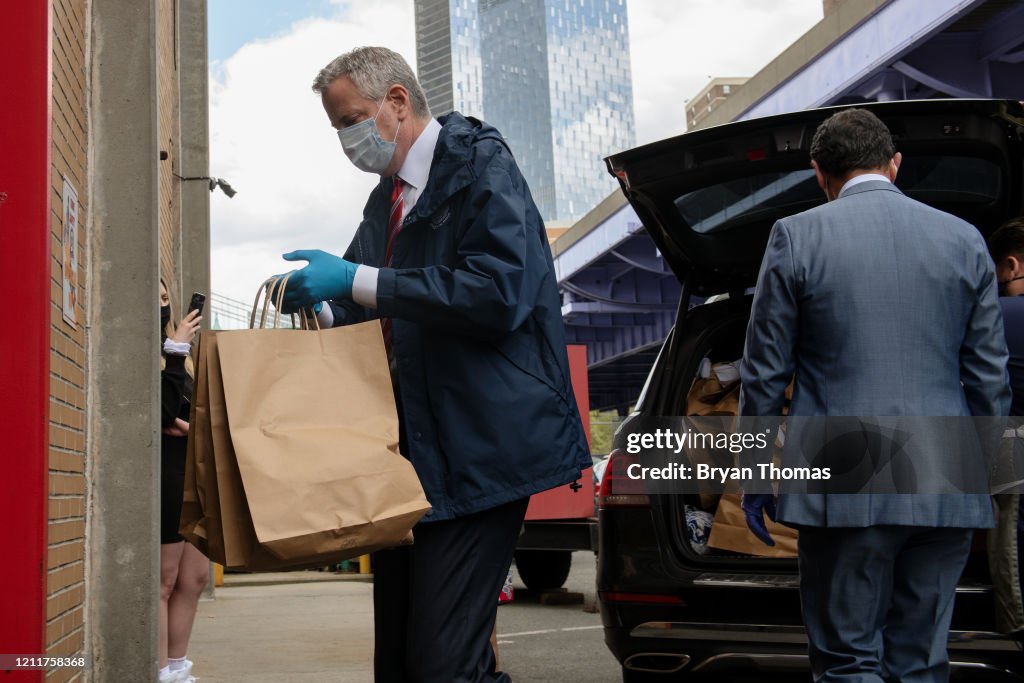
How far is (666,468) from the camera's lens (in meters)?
4.93

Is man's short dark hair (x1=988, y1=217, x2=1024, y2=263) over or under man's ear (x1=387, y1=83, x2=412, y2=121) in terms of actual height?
under

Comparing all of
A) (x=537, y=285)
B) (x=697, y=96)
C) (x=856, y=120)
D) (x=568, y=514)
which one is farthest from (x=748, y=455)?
(x=697, y=96)

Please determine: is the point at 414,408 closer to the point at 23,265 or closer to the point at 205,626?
the point at 23,265

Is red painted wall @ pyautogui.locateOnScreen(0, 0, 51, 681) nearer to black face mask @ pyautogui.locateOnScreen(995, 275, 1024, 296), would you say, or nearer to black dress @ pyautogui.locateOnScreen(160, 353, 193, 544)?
black dress @ pyautogui.locateOnScreen(160, 353, 193, 544)

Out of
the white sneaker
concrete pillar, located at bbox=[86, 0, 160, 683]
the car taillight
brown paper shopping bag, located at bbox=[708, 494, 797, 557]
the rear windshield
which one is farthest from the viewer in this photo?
the white sneaker

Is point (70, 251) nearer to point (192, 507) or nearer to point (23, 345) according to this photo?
point (23, 345)

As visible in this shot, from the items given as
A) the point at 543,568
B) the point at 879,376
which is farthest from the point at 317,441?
the point at 543,568

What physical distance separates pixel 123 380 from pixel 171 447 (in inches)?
28.5

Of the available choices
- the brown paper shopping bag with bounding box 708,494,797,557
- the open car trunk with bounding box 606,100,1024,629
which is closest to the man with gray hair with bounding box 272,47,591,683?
the open car trunk with bounding box 606,100,1024,629

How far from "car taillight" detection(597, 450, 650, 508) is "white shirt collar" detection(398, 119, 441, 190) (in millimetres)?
2063

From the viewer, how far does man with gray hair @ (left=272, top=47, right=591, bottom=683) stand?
2559 mm

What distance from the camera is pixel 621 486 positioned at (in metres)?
4.64

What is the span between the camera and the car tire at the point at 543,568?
10.4 m

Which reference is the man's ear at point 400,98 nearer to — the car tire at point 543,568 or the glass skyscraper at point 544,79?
the car tire at point 543,568
